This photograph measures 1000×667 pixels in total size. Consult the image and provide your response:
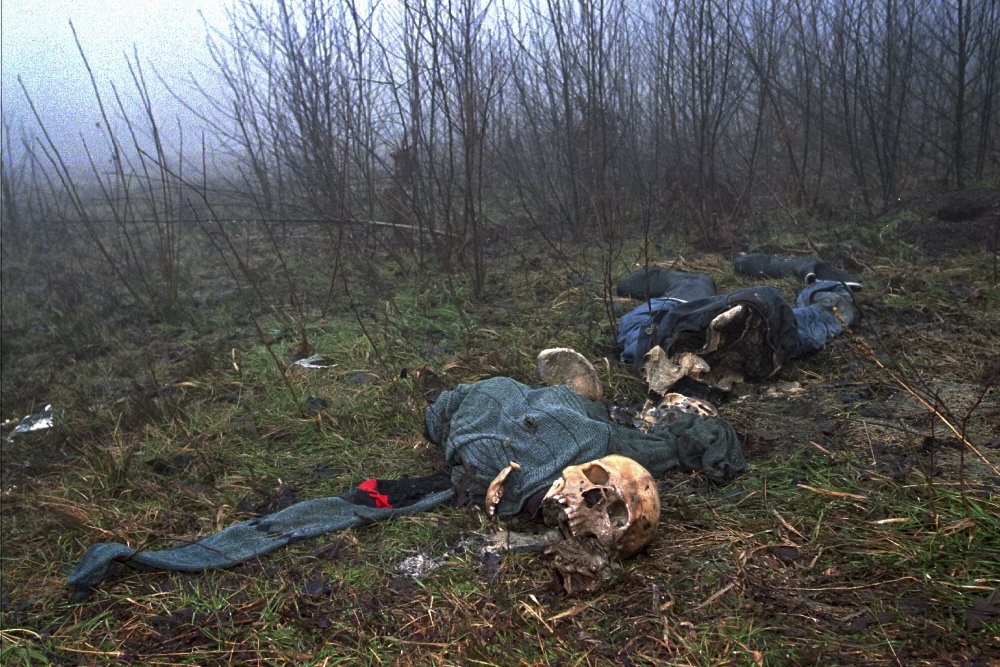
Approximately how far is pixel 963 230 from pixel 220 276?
288 inches

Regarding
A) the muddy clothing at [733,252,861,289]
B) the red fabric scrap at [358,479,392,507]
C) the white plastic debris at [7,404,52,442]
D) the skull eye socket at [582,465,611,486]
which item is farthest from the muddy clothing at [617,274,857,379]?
the white plastic debris at [7,404,52,442]

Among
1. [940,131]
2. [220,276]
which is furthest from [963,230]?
[220,276]

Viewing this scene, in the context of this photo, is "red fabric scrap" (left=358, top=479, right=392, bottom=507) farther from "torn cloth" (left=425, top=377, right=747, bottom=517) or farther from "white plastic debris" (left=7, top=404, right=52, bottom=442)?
"white plastic debris" (left=7, top=404, right=52, bottom=442)

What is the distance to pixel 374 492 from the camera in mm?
2959

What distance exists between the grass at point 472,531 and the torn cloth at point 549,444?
12cm

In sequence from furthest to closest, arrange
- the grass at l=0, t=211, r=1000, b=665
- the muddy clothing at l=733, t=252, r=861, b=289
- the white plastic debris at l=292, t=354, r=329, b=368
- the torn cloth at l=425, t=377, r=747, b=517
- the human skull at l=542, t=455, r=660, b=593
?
the muddy clothing at l=733, t=252, r=861, b=289 → the white plastic debris at l=292, t=354, r=329, b=368 → the torn cloth at l=425, t=377, r=747, b=517 → the human skull at l=542, t=455, r=660, b=593 → the grass at l=0, t=211, r=1000, b=665

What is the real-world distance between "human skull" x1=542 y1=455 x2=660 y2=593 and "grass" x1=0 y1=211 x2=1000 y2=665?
0.23 ft

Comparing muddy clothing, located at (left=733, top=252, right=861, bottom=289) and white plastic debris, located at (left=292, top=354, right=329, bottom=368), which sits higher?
muddy clothing, located at (left=733, top=252, right=861, bottom=289)

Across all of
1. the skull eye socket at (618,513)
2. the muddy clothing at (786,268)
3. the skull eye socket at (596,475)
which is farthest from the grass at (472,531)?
the muddy clothing at (786,268)

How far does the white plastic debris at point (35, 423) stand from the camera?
4211 mm

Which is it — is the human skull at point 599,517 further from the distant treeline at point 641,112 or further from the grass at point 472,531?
the distant treeline at point 641,112

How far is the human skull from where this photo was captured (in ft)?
7.48

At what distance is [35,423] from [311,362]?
1.61m

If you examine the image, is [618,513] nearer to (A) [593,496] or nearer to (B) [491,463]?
(A) [593,496]
